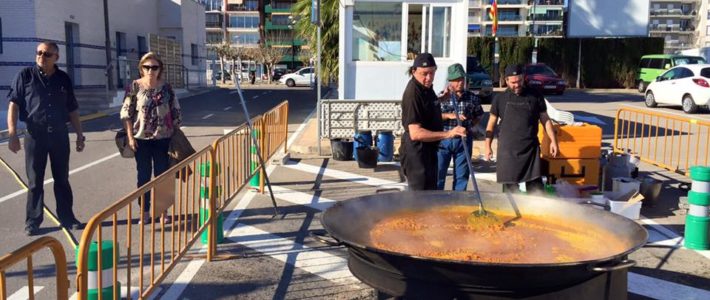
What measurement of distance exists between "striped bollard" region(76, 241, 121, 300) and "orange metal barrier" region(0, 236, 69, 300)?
0.46 meters

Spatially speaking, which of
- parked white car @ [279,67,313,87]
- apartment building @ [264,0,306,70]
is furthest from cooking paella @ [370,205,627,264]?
apartment building @ [264,0,306,70]

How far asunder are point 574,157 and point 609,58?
114 ft

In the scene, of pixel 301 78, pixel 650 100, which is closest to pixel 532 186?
pixel 650 100

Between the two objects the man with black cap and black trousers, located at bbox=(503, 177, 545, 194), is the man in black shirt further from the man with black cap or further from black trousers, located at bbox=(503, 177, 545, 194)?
black trousers, located at bbox=(503, 177, 545, 194)

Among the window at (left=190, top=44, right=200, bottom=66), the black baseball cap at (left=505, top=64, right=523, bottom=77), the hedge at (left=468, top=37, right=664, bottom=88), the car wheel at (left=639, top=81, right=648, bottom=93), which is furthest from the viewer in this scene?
the hedge at (left=468, top=37, right=664, bottom=88)

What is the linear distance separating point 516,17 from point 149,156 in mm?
105537

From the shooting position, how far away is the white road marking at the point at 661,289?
15.4ft

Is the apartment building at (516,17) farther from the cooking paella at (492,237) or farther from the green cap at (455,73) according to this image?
the cooking paella at (492,237)

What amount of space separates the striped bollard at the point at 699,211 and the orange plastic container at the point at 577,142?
201cm

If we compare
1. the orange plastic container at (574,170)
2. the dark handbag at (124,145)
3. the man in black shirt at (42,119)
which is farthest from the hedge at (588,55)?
the man in black shirt at (42,119)

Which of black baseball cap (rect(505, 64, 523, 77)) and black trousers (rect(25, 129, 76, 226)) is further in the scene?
black trousers (rect(25, 129, 76, 226))

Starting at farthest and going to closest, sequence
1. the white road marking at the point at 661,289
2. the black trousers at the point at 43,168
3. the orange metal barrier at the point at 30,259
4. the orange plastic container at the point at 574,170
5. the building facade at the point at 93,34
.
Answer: the building facade at the point at 93,34
the orange plastic container at the point at 574,170
the black trousers at the point at 43,168
the white road marking at the point at 661,289
the orange metal barrier at the point at 30,259

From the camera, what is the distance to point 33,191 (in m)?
6.11

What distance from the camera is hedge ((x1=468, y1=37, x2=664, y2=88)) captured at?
3934 centimetres
